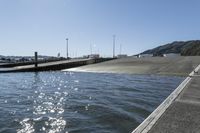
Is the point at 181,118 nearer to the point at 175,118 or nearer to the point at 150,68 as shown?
the point at 175,118

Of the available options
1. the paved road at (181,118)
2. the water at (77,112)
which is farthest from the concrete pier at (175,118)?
the water at (77,112)

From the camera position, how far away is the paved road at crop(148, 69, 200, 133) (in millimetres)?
8598

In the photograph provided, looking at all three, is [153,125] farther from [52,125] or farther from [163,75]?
[163,75]

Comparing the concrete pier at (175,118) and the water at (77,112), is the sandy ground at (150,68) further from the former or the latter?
the concrete pier at (175,118)

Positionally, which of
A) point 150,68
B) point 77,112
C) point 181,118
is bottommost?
A: point 77,112

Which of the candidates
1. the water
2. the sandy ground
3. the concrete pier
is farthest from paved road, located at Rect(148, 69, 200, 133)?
the sandy ground

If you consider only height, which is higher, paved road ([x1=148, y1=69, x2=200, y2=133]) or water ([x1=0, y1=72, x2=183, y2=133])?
paved road ([x1=148, y1=69, x2=200, y2=133])

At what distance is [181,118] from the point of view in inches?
388

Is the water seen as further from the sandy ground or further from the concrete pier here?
the sandy ground


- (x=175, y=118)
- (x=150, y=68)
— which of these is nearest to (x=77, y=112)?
(x=175, y=118)

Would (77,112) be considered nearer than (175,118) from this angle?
No

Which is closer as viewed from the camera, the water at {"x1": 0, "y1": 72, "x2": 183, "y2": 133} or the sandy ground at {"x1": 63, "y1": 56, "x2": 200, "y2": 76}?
the water at {"x1": 0, "y1": 72, "x2": 183, "y2": 133}

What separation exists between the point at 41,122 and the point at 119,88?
493 inches

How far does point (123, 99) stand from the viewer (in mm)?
19016
